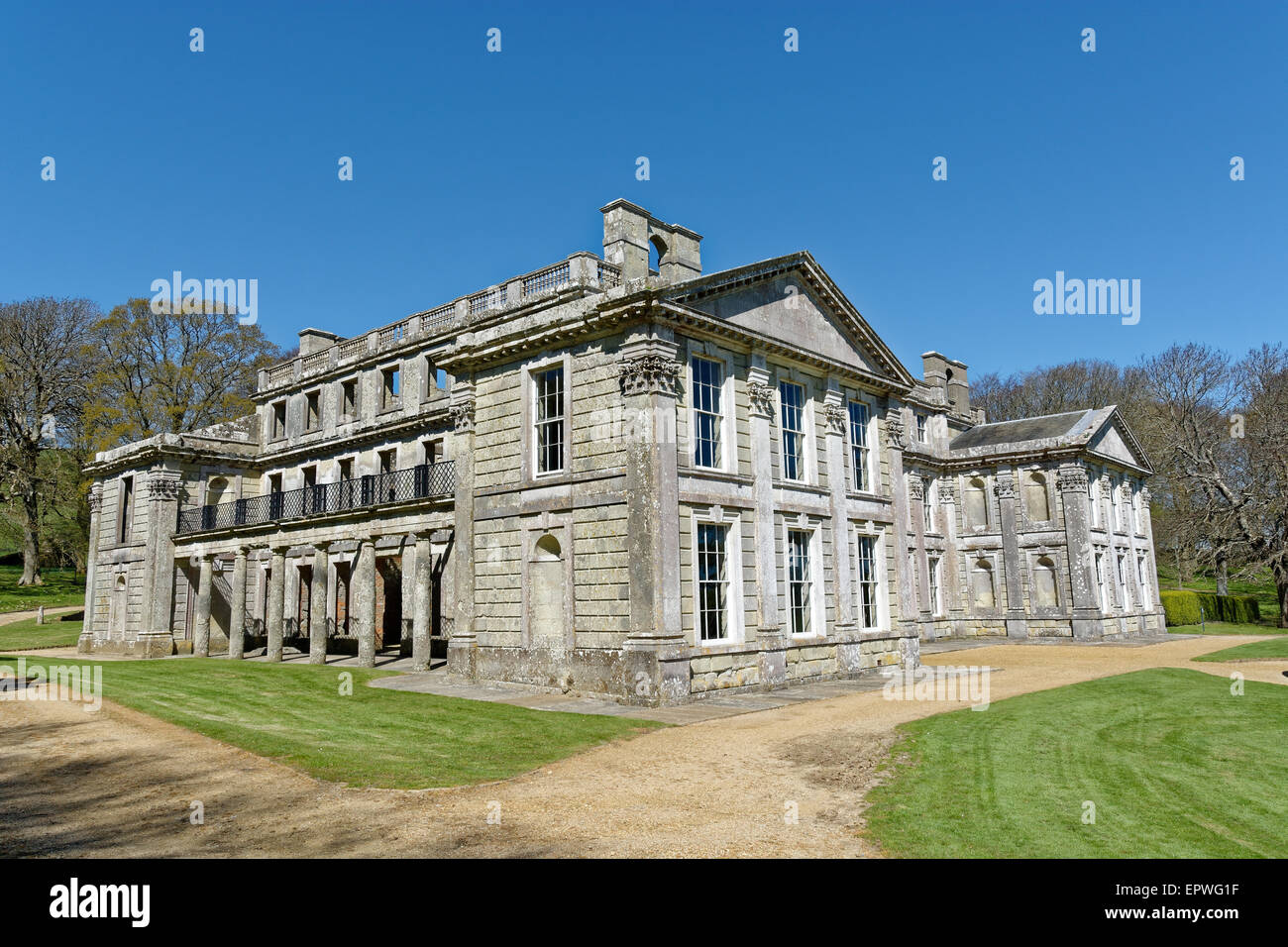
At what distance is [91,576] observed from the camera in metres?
33.7

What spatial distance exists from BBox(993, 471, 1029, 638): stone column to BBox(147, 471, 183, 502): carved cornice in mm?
33281

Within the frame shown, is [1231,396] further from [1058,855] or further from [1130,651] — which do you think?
[1058,855]

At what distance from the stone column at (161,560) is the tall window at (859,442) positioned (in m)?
24.9

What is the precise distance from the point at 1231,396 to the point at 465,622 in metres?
40.8

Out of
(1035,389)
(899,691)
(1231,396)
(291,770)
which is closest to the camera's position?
(291,770)

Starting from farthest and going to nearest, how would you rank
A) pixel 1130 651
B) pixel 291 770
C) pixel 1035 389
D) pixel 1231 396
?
pixel 1035 389
pixel 1231 396
pixel 1130 651
pixel 291 770

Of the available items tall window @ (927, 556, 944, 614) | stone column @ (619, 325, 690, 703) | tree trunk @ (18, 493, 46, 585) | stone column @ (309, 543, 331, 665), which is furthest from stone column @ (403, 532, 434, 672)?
tree trunk @ (18, 493, 46, 585)

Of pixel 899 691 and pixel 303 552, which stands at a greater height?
pixel 303 552

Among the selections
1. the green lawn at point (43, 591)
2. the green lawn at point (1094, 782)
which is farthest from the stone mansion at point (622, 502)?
the green lawn at point (43, 591)

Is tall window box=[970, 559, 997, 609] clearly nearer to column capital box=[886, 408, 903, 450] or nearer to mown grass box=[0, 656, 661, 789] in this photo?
column capital box=[886, 408, 903, 450]

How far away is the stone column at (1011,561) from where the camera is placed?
3491cm
